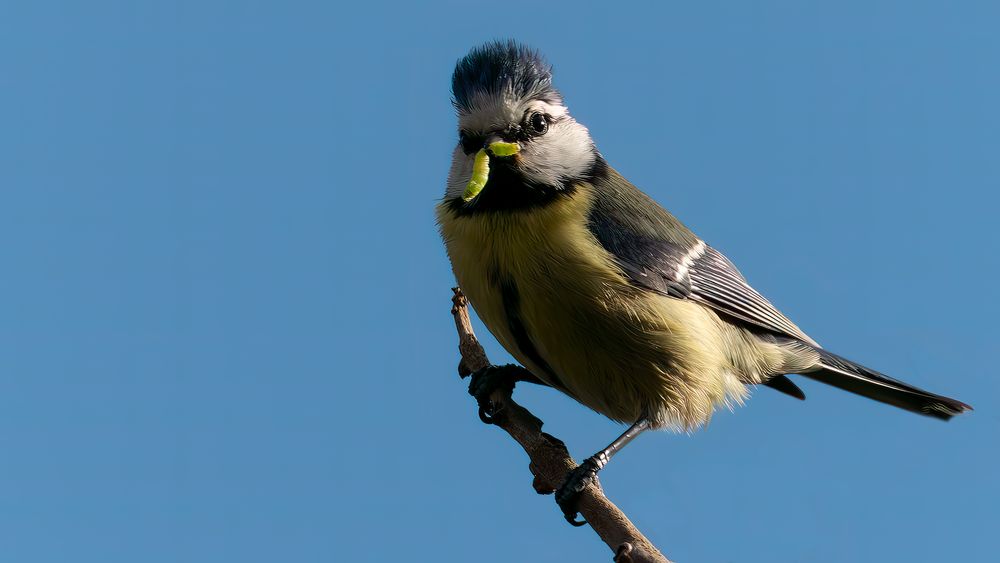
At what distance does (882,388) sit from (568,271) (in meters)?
1.78

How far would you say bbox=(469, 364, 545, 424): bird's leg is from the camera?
372 centimetres

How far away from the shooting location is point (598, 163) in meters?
3.82

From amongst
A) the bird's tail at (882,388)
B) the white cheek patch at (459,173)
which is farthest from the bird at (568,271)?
the bird's tail at (882,388)

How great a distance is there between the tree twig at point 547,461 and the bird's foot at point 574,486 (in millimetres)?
28

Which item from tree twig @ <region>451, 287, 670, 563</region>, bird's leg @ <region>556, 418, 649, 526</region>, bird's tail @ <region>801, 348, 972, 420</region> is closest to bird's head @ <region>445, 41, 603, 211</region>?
tree twig @ <region>451, 287, 670, 563</region>

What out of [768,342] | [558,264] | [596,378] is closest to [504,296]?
[558,264]

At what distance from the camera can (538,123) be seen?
11.5 feet

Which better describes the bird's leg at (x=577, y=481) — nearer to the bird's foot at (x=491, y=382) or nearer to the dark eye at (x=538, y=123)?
the bird's foot at (x=491, y=382)

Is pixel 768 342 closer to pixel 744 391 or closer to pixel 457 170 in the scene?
pixel 744 391

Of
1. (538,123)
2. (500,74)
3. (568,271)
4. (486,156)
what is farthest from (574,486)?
(500,74)

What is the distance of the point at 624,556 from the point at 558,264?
116 centimetres

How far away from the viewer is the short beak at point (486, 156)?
328cm

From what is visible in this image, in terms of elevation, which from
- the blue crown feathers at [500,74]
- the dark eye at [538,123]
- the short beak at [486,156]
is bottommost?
the short beak at [486,156]

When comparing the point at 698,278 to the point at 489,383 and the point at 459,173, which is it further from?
the point at 459,173
